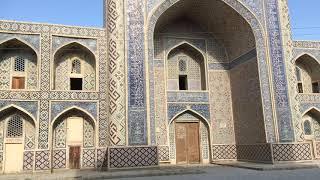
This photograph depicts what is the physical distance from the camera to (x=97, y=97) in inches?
430

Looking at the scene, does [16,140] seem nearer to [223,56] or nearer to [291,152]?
[223,56]

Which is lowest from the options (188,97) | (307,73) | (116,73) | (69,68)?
(188,97)

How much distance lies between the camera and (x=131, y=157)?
32.0 feet

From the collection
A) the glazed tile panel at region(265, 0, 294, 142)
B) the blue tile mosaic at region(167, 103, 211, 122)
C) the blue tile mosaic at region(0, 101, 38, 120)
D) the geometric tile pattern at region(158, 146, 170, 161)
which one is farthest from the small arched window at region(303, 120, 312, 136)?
the blue tile mosaic at region(0, 101, 38, 120)

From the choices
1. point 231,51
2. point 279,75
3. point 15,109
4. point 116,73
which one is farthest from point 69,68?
point 279,75

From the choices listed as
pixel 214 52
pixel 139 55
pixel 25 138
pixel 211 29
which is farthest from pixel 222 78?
pixel 25 138

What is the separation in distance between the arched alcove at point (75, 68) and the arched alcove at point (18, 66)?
0.70 metres

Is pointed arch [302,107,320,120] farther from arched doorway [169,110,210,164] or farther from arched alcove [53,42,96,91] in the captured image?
arched alcove [53,42,96,91]

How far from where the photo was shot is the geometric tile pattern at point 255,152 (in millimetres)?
10664

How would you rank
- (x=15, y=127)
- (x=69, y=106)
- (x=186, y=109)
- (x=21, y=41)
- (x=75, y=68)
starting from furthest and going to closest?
(x=186, y=109), (x=75, y=68), (x=69, y=106), (x=21, y=41), (x=15, y=127)

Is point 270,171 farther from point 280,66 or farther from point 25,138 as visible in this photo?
point 25,138

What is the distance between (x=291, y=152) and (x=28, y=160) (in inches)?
315

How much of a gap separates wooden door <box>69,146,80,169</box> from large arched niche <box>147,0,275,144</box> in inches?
109

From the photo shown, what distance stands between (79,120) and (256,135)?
583cm
